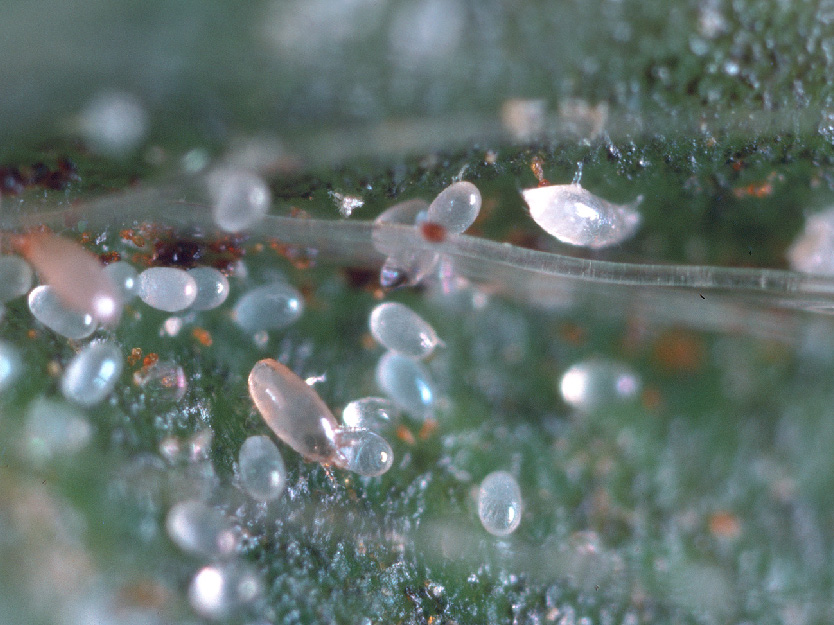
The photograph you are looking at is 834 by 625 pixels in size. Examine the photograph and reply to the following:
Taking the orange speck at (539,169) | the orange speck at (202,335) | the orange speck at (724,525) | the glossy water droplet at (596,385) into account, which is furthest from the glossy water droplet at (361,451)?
the orange speck at (724,525)

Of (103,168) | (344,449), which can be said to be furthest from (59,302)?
(344,449)

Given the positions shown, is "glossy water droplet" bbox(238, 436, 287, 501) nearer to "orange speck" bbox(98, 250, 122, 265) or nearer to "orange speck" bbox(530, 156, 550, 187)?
"orange speck" bbox(98, 250, 122, 265)

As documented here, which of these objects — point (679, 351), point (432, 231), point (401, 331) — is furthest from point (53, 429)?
point (679, 351)

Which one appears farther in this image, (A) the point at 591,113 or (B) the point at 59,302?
(A) the point at 591,113

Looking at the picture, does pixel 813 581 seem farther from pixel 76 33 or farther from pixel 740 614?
pixel 76 33

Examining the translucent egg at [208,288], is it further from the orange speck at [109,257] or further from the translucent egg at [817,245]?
the translucent egg at [817,245]

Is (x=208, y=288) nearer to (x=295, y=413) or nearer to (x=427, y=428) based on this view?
(x=295, y=413)

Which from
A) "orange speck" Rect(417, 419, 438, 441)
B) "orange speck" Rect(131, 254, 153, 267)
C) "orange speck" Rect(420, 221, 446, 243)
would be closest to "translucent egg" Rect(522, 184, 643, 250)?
"orange speck" Rect(420, 221, 446, 243)
